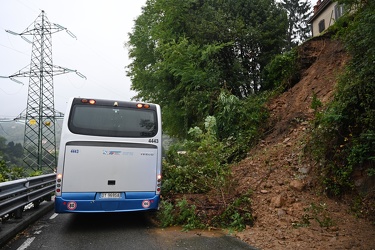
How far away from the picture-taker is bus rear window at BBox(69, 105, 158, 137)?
721 cm

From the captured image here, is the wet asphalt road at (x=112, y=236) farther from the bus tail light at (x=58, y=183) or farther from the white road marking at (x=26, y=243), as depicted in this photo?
the bus tail light at (x=58, y=183)

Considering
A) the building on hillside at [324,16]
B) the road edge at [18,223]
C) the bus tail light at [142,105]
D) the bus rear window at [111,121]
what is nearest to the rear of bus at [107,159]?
the bus rear window at [111,121]

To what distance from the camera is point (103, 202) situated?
6926 mm

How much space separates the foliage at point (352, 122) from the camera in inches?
248

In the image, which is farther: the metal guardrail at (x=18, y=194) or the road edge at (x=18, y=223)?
the metal guardrail at (x=18, y=194)

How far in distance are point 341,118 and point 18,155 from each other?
2434 centimetres

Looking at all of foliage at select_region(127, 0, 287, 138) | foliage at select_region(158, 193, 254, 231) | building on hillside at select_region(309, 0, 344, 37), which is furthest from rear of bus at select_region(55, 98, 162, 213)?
building on hillside at select_region(309, 0, 344, 37)

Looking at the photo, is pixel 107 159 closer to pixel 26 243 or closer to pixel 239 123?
pixel 26 243

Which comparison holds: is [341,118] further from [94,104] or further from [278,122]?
[94,104]

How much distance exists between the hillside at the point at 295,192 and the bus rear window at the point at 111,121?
318cm

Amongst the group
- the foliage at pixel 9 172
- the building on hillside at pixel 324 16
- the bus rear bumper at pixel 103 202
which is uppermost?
the building on hillside at pixel 324 16

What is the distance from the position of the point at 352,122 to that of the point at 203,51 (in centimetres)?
1117

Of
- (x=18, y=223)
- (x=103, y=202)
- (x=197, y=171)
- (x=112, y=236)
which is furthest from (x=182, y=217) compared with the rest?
(x=18, y=223)

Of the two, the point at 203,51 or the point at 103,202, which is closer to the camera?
the point at 103,202
